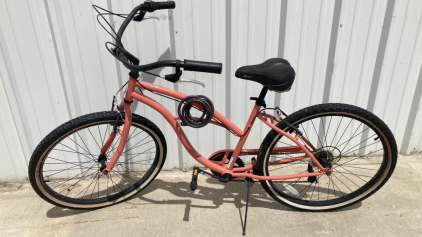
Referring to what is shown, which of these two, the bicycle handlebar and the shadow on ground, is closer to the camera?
the bicycle handlebar

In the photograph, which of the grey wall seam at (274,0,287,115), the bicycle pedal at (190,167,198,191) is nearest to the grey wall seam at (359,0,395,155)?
the grey wall seam at (274,0,287,115)

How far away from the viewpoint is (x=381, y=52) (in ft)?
8.25

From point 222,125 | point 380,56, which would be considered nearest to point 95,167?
point 222,125

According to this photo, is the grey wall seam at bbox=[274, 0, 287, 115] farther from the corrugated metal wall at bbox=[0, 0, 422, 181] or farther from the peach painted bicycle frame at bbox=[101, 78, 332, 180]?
the peach painted bicycle frame at bbox=[101, 78, 332, 180]

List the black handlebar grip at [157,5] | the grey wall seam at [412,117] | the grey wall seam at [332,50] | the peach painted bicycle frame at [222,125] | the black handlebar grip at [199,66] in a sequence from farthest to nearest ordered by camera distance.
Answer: the grey wall seam at [412,117]
the grey wall seam at [332,50]
the peach painted bicycle frame at [222,125]
the black handlebar grip at [157,5]
the black handlebar grip at [199,66]

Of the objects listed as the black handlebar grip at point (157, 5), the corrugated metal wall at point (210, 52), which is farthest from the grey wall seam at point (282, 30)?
the black handlebar grip at point (157, 5)

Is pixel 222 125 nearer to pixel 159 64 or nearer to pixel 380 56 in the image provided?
pixel 159 64

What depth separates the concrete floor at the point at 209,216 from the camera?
211 cm

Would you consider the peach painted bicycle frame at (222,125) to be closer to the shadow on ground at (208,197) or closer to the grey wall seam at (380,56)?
the shadow on ground at (208,197)

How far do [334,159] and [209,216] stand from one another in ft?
3.71

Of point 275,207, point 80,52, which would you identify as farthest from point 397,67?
point 80,52

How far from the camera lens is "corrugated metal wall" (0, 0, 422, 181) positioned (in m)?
2.22

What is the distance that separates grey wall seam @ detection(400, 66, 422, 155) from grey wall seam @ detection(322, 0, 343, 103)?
925mm

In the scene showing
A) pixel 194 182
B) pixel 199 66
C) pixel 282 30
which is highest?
pixel 282 30
